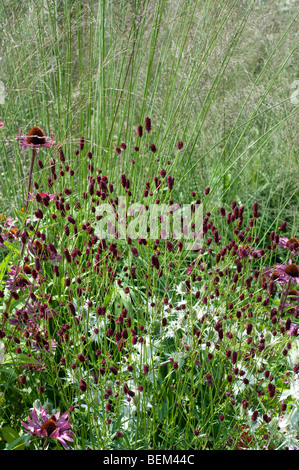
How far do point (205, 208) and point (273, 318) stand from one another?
2.93ft

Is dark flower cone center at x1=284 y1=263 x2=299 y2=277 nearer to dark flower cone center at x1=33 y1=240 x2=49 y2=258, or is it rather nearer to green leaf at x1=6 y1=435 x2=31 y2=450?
dark flower cone center at x1=33 y1=240 x2=49 y2=258

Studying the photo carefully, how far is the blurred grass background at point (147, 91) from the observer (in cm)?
206

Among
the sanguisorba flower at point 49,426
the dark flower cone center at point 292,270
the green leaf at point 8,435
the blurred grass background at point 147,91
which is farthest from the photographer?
the blurred grass background at point 147,91

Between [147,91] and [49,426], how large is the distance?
155 cm

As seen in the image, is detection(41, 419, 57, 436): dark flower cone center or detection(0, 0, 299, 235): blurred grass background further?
detection(0, 0, 299, 235): blurred grass background

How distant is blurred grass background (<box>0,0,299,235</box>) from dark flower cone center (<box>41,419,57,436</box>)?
0.81 metres

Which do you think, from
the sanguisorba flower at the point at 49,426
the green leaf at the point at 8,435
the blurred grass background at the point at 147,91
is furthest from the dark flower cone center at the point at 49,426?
the blurred grass background at the point at 147,91

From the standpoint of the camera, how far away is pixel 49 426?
118 centimetres

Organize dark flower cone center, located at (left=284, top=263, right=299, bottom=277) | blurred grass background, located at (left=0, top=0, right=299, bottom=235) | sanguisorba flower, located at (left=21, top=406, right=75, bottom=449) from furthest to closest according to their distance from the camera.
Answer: blurred grass background, located at (left=0, top=0, right=299, bottom=235) < dark flower cone center, located at (left=284, top=263, right=299, bottom=277) < sanguisorba flower, located at (left=21, top=406, right=75, bottom=449)

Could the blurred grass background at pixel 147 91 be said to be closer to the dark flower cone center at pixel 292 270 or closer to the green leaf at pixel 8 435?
the dark flower cone center at pixel 292 270

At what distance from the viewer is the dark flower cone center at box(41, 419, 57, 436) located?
1.18 metres

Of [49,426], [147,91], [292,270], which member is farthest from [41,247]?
[147,91]

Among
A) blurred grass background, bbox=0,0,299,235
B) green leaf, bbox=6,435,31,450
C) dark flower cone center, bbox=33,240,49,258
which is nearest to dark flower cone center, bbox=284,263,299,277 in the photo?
blurred grass background, bbox=0,0,299,235
